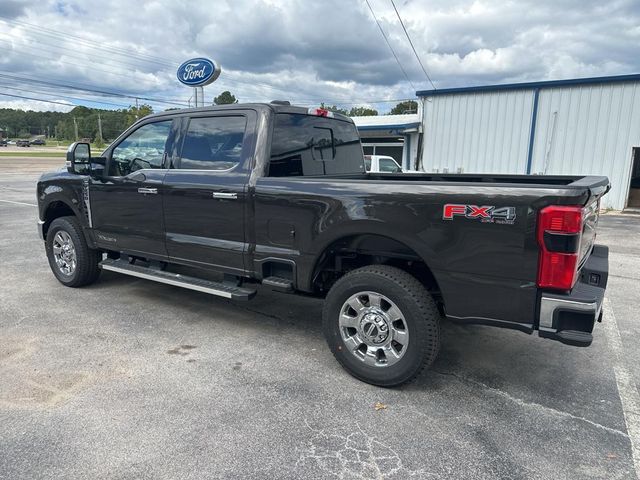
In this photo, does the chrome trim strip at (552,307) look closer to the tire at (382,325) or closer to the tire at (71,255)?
the tire at (382,325)

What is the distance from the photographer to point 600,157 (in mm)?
15453

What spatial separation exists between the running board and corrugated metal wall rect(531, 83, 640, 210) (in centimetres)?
1475

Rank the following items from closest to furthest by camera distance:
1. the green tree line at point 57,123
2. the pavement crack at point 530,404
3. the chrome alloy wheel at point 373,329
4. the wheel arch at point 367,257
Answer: the pavement crack at point 530,404 → the chrome alloy wheel at point 373,329 → the wheel arch at point 367,257 → the green tree line at point 57,123

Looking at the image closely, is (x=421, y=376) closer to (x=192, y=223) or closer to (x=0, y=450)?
(x=192, y=223)

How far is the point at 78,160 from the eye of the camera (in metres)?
5.07

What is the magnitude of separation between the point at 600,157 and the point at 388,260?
14.8 meters

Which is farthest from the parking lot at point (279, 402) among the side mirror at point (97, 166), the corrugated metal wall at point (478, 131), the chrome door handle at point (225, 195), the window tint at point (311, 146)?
the corrugated metal wall at point (478, 131)

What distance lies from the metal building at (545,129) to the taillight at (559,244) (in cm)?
1465

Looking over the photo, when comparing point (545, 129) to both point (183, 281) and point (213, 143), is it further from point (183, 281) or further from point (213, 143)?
point (183, 281)

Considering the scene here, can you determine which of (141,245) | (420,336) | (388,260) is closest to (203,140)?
(141,245)

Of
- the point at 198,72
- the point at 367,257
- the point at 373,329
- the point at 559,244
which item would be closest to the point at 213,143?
the point at 367,257

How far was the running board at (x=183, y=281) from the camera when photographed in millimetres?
4129

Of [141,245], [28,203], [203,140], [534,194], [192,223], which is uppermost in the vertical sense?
[203,140]

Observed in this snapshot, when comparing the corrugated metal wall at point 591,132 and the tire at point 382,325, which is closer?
the tire at point 382,325
